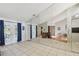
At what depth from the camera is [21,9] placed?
2.51 metres

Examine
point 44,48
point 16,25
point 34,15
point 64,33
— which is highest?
point 34,15

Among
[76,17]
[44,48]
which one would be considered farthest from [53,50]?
[76,17]

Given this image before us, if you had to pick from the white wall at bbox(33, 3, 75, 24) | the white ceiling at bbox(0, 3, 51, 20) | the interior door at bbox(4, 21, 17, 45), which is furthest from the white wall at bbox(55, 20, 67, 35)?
the interior door at bbox(4, 21, 17, 45)

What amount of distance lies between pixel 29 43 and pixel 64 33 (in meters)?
0.70

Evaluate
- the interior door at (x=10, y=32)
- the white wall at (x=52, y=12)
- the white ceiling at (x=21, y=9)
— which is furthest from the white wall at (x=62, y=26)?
the interior door at (x=10, y=32)

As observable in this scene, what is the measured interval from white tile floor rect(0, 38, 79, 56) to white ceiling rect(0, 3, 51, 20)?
514mm

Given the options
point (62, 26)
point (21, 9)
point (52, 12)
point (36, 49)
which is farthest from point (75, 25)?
point (21, 9)

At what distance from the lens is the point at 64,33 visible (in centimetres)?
250

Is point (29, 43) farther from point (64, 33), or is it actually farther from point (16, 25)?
point (64, 33)

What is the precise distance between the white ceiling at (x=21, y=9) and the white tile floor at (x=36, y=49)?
20.2 inches

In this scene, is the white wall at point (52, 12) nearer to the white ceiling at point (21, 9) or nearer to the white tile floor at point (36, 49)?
the white ceiling at point (21, 9)

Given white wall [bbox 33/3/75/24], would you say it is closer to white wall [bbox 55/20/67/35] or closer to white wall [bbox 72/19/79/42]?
white wall [bbox 55/20/67/35]

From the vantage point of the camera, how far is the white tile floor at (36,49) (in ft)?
8.12

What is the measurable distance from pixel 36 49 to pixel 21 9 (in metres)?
0.81
